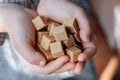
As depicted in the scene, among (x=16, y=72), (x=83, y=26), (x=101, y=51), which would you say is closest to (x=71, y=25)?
(x=83, y=26)

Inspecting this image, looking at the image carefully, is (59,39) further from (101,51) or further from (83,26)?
(101,51)

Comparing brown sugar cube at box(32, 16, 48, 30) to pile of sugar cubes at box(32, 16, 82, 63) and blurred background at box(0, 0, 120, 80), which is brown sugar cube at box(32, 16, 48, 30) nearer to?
pile of sugar cubes at box(32, 16, 82, 63)

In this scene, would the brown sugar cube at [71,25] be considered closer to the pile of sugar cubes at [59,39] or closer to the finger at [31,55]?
the pile of sugar cubes at [59,39]

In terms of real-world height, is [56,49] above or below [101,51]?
above

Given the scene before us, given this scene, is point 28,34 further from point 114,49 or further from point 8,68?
point 114,49

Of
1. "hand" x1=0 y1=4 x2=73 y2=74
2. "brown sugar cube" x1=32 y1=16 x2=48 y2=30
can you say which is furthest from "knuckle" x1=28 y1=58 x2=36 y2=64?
"brown sugar cube" x1=32 y1=16 x2=48 y2=30

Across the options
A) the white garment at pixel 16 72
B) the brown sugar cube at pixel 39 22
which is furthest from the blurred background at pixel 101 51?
the brown sugar cube at pixel 39 22
